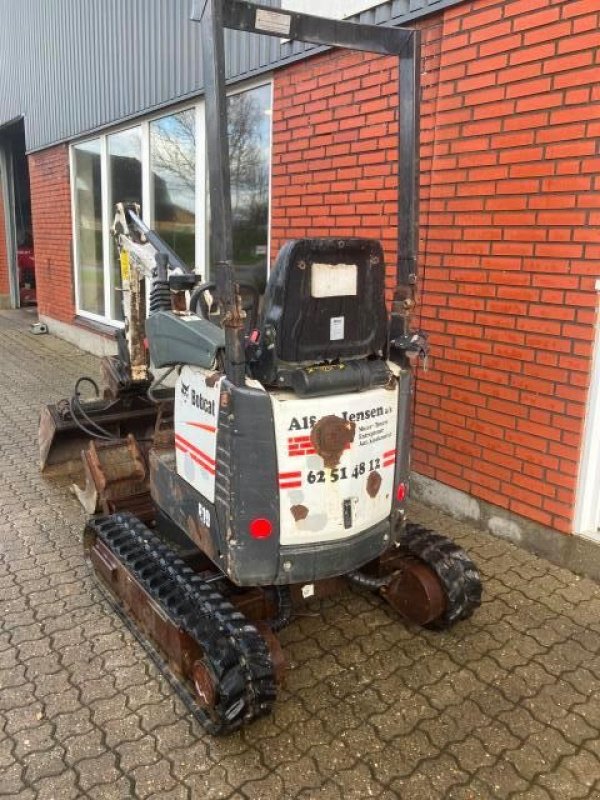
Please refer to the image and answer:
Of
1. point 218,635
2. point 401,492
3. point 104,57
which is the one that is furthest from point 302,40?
point 104,57

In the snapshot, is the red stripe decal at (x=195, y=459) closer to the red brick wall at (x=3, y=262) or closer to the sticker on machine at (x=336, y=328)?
the sticker on machine at (x=336, y=328)

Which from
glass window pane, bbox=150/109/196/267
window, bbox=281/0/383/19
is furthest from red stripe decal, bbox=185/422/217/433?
glass window pane, bbox=150/109/196/267

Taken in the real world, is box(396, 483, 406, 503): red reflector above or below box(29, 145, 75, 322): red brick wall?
below

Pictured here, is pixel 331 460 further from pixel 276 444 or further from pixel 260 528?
pixel 260 528

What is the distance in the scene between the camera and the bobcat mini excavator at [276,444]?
2.42 m

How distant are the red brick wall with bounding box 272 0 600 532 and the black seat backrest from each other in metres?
1.45

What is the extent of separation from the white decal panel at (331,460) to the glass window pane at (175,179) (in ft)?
16.7

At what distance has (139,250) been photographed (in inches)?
169

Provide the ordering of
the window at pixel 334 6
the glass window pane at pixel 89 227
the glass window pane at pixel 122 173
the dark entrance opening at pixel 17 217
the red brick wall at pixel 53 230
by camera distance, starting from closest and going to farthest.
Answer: the window at pixel 334 6 → the glass window pane at pixel 122 173 → the glass window pane at pixel 89 227 → the red brick wall at pixel 53 230 → the dark entrance opening at pixel 17 217

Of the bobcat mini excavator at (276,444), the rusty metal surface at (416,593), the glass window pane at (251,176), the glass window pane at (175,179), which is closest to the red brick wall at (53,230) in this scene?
the glass window pane at (175,179)

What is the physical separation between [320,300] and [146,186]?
6.49 m

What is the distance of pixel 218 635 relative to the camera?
2545 millimetres

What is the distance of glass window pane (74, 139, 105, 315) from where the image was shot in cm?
984

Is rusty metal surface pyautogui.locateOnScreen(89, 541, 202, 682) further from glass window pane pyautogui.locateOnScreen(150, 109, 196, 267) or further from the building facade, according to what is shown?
glass window pane pyautogui.locateOnScreen(150, 109, 196, 267)
